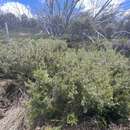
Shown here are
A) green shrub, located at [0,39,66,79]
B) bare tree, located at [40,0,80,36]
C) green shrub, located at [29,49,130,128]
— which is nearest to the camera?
green shrub, located at [29,49,130,128]

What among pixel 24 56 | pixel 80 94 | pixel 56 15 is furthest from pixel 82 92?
pixel 56 15

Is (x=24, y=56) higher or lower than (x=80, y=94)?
lower

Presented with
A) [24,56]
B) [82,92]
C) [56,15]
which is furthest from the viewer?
[56,15]

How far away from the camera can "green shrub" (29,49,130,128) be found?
A: 8578mm

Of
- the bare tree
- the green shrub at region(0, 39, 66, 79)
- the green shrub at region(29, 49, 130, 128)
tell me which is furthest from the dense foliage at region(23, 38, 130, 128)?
the bare tree

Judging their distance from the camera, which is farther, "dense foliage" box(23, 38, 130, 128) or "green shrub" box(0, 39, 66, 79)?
"green shrub" box(0, 39, 66, 79)

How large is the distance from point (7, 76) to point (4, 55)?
875 mm

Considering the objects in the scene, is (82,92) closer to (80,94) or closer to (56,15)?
(80,94)

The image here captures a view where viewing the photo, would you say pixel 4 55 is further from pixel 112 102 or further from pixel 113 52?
pixel 112 102

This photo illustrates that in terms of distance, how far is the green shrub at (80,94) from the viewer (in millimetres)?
8578

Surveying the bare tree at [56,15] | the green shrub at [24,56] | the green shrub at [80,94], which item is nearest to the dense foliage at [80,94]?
the green shrub at [80,94]

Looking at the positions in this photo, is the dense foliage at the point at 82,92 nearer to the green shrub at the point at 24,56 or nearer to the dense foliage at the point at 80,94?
the dense foliage at the point at 80,94

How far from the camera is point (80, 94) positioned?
8.69 m

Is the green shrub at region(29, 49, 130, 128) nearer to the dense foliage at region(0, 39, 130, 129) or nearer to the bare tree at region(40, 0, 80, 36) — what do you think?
the dense foliage at region(0, 39, 130, 129)
